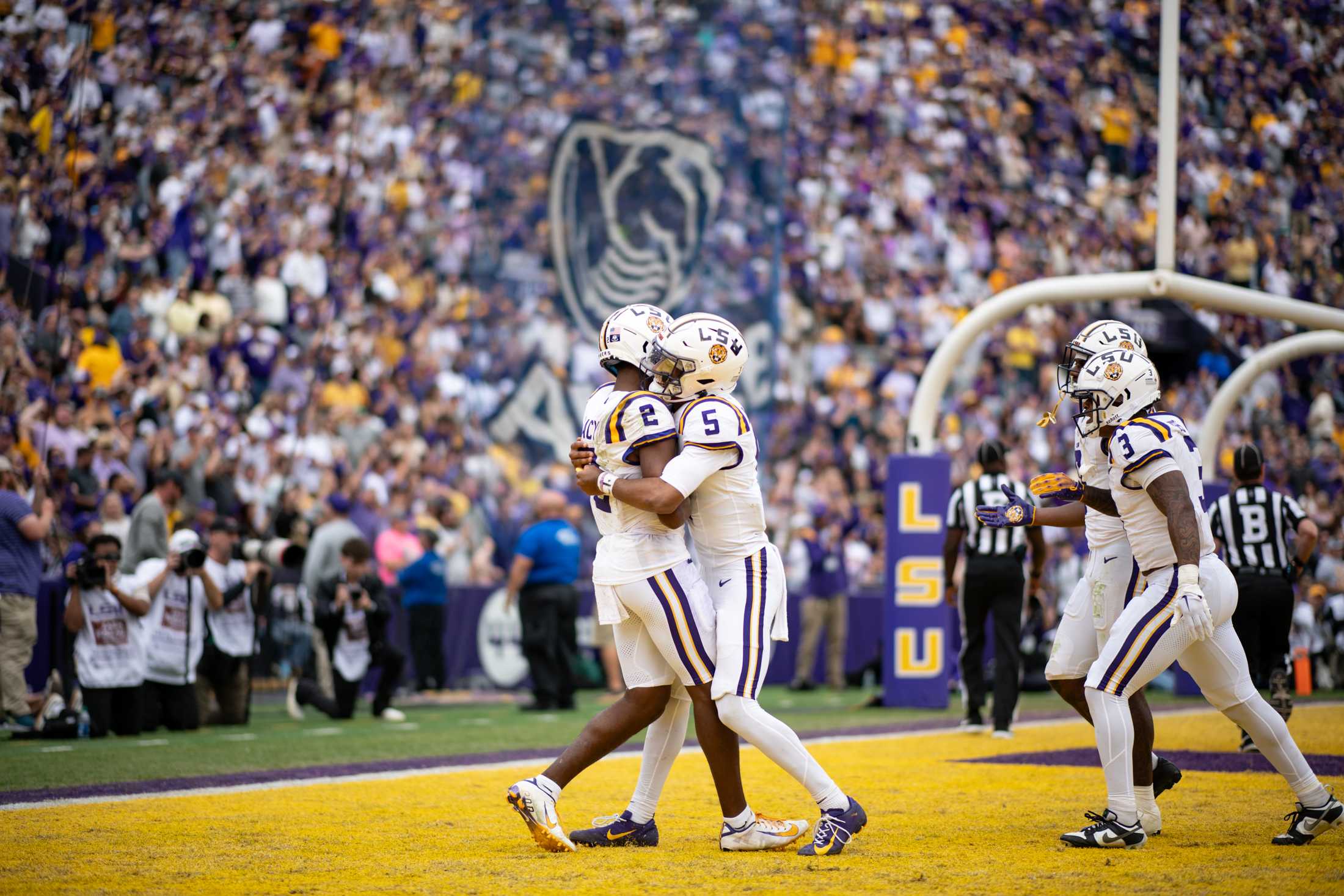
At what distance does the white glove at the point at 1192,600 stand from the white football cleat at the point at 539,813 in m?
2.52

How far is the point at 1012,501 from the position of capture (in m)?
6.72

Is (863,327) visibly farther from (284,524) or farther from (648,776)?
(648,776)

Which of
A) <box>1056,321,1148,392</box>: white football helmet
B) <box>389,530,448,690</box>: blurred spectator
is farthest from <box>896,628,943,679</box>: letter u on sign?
<box>1056,321,1148,392</box>: white football helmet

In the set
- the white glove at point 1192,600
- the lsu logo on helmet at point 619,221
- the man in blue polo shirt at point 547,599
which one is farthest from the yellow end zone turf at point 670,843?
the lsu logo on helmet at point 619,221

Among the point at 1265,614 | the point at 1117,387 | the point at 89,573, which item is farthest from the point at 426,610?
the point at 1117,387

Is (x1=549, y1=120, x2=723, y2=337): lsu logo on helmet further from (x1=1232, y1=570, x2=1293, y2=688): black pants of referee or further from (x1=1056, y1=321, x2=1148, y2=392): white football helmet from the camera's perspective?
(x1=1056, y1=321, x2=1148, y2=392): white football helmet

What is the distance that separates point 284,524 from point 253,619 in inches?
75.5

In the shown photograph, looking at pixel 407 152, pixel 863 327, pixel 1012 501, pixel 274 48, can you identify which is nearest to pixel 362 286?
pixel 407 152

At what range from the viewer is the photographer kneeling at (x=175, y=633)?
37.2 feet

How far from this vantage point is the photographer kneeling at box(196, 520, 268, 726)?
11.9m

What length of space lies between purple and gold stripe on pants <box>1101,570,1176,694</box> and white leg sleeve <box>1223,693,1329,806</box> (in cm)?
41

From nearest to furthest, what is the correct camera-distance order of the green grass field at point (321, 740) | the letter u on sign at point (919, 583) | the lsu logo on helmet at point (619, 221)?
the green grass field at point (321, 740) < the letter u on sign at point (919, 583) < the lsu logo on helmet at point (619, 221)

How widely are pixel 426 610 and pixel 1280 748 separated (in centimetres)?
906

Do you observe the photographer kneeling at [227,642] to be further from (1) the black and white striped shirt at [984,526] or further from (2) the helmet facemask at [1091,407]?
(2) the helmet facemask at [1091,407]
